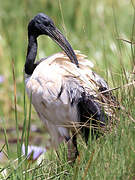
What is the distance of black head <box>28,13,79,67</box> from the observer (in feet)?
10.5

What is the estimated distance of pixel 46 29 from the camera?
3.33 meters

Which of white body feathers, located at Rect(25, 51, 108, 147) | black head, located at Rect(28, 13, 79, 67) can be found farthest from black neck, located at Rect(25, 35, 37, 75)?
white body feathers, located at Rect(25, 51, 108, 147)

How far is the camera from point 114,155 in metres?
2.23

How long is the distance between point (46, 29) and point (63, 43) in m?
0.21

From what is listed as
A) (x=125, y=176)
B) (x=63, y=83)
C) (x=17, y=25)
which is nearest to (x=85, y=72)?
(x=63, y=83)

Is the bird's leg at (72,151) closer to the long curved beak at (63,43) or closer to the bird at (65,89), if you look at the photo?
the bird at (65,89)

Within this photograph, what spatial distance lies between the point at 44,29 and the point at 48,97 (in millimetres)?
503

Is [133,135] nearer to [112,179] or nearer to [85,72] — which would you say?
[112,179]

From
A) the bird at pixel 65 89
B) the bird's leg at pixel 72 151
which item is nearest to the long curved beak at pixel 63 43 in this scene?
the bird at pixel 65 89

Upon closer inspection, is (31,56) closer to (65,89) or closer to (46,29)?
(46,29)

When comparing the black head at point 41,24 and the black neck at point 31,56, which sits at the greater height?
the black head at point 41,24

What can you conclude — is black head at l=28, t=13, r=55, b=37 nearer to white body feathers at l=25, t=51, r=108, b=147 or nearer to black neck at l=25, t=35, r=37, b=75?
black neck at l=25, t=35, r=37, b=75

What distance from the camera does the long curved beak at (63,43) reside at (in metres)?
3.10

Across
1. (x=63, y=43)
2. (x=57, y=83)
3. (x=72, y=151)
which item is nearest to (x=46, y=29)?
(x=63, y=43)
